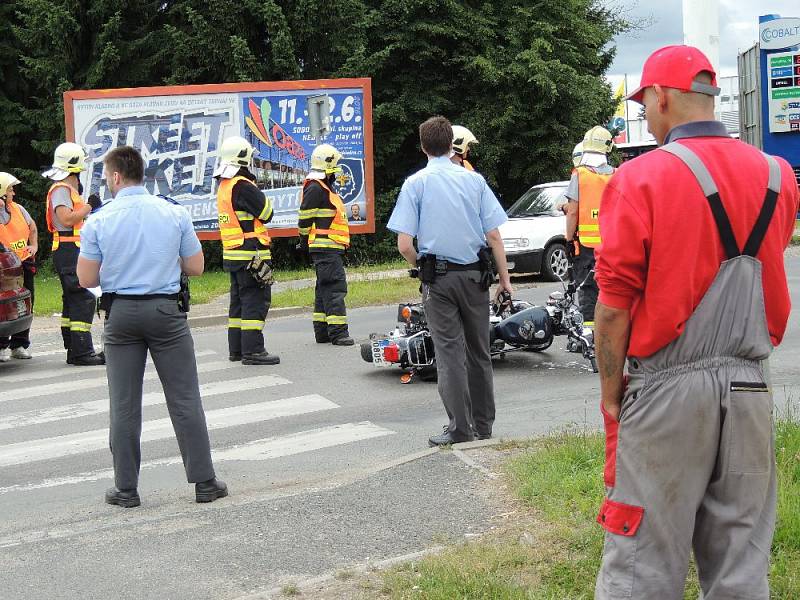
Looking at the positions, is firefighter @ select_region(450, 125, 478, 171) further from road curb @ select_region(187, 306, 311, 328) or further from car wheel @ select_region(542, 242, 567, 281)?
car wheel @ select_region(542, 242, 567, 281)

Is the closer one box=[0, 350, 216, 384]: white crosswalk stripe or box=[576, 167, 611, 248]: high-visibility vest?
box=[576, 167, 611, 248]: high-visibility vest

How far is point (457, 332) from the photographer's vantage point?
23.0 ft

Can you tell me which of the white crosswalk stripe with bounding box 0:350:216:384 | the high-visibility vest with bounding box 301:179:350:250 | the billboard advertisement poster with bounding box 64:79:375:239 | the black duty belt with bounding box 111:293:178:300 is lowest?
the white crosswalk stripe with bounding box 0:350:216:384

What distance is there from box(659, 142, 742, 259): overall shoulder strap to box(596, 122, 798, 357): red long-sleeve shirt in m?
0.02

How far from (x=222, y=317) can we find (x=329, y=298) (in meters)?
3.33

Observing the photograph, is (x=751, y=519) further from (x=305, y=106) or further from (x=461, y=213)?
(x=305, y=106)

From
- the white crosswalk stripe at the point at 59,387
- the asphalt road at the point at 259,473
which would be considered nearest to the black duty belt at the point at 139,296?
the asphalt road at the point at 259,473

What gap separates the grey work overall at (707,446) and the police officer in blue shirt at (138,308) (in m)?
3.58

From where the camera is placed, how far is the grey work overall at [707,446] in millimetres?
3168

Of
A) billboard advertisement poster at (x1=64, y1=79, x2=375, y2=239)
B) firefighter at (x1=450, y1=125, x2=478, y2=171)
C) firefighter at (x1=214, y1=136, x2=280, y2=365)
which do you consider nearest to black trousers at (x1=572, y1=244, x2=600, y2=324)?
firefighter at (x1=450, y1=125, x2=478, y2=171)

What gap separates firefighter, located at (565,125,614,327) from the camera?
992 cm

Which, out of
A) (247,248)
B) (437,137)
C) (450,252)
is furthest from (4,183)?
(450,252)

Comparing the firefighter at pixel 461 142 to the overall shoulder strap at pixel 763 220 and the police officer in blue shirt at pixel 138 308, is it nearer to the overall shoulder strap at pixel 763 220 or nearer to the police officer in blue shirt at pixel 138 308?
the police officer in blue shirt at pixel 138 308

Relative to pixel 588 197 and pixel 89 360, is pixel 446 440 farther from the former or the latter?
pixel 89 360
